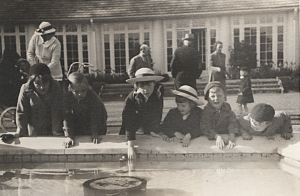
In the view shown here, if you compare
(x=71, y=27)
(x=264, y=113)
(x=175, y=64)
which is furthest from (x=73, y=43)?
(x=264, y=113)

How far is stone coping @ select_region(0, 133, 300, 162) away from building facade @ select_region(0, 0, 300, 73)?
0.97m

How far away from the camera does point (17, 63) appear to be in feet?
11.9

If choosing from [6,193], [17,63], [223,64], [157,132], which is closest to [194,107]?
[157,132]

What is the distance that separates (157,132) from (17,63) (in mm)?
1650

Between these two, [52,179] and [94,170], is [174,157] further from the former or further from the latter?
[52,179]

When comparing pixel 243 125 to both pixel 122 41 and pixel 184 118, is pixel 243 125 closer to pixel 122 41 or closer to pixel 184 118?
pixel 184 118

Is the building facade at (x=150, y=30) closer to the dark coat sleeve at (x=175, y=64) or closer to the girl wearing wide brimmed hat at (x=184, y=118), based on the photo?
the dark coat sleeve at (x=175, y=64)

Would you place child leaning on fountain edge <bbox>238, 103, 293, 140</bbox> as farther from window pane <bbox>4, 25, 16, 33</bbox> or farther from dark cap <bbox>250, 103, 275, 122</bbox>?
window pane <bbox>4, 25, 16, 33</bbox>

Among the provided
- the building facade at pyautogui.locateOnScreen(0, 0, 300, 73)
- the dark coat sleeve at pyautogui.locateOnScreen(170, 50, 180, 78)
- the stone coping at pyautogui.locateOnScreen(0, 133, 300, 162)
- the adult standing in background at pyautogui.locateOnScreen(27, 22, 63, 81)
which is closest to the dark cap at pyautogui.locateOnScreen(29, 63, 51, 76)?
the adult standing in background at pyautogui.locateOnScreen(27, 22, 63, 81)

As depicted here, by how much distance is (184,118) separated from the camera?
118 inches

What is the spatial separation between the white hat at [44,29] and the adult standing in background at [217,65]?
5.45ft

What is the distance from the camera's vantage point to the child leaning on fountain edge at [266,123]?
2.88 metres

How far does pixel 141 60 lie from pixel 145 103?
699 millimetres

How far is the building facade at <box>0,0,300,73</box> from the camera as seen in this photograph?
3480mm
